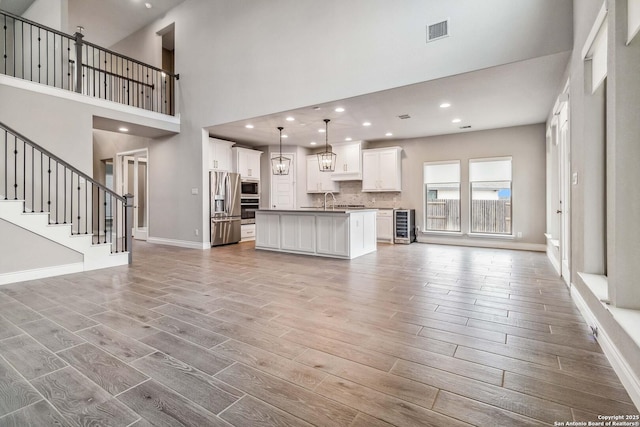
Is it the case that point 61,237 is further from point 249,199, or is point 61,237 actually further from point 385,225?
point 385,225

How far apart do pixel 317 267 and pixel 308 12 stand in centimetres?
438

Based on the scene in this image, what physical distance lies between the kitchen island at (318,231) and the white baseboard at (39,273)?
10.2 feet

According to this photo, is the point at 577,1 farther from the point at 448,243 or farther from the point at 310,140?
the point at 310,140

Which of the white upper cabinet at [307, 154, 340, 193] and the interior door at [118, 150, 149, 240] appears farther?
the white upper cabinet at [307, 154, 340, 193]

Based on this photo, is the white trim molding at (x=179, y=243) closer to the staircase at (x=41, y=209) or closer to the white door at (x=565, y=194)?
the staircase at (x=41, y=209)

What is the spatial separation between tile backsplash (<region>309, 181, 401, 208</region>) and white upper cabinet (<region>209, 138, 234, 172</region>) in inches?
110

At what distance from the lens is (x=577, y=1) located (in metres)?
3.17

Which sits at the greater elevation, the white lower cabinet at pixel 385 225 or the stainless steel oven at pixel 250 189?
the stainless steel oven at pixel 250 189

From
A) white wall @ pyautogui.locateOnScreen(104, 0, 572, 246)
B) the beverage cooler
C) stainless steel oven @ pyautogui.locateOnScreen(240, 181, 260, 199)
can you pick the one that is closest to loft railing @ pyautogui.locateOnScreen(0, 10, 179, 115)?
white wall @ pyautogui.locateOnScreen(104, 0, 572, 246)

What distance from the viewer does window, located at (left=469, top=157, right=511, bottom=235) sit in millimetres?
6961

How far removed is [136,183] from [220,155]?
3.01m

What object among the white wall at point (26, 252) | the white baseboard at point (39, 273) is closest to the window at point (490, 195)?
the white baseboard at point (39, 273)

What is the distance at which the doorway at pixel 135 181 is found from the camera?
870 centimetres

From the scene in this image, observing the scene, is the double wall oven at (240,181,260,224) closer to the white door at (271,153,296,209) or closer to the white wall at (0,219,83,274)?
the white door at (271,153,296,209)
